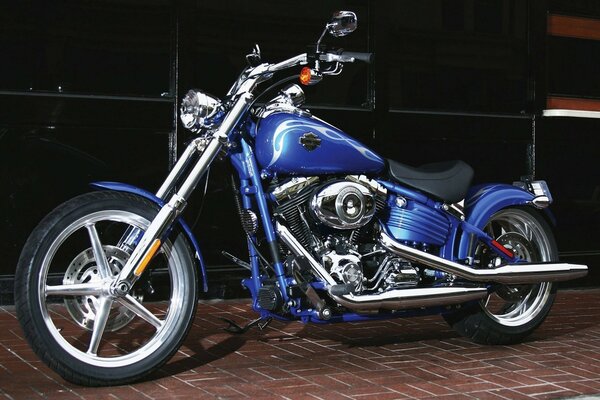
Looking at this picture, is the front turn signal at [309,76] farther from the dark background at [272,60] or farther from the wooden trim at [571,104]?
the wooden trim at [571,104]

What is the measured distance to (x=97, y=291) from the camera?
4.75 meters

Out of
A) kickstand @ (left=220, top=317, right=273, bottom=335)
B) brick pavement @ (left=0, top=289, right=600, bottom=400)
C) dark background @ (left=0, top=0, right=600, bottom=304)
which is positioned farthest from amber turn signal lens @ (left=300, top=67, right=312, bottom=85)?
dark background @ (left=0, top=0, right=600, bottom=304)

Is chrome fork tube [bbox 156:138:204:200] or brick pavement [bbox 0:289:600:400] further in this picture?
chrome fork tube [bbox 156:138:204:200]

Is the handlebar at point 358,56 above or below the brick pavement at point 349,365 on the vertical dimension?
above

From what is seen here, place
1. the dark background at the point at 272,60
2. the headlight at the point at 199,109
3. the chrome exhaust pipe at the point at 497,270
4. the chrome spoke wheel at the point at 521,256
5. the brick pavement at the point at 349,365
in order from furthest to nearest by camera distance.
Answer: the dark background at the point at 272,60 < the chrome spoke wheel at the point at 521,256 < the chrome exhaust pipe at the point at 497,270 < the headlight at the point at 199,109 < the brick pavement at the point at 349,365

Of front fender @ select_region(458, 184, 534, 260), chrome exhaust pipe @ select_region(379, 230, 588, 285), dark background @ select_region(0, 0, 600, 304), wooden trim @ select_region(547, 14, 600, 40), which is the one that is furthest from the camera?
wooden trim @ select_region(547, 14, 600, 40)

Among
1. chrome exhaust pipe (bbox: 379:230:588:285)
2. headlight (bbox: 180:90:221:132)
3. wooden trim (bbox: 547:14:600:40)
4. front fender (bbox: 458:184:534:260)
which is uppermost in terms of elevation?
wooden trim (bbox: 547:14:600:40)

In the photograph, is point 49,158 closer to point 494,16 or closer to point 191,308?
point 191,308

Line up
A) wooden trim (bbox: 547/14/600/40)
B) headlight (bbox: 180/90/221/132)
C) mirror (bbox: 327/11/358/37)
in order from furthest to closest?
wooden trim (bbox: 547/14/600/40) < headlight (bbox: 180/90/221/132) < mirror (bbox: 327/11/358/37)

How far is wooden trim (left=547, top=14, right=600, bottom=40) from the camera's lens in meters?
8.61

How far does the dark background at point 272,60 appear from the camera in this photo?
688 cm

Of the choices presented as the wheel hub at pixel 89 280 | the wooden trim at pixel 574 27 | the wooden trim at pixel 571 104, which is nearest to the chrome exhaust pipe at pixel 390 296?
the wheel hub at pixel 89 280

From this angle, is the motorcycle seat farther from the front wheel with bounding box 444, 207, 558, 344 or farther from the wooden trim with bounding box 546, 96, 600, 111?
the wooden trim with bounding box 546, 96, 600, 111

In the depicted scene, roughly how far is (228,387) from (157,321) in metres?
0.45
